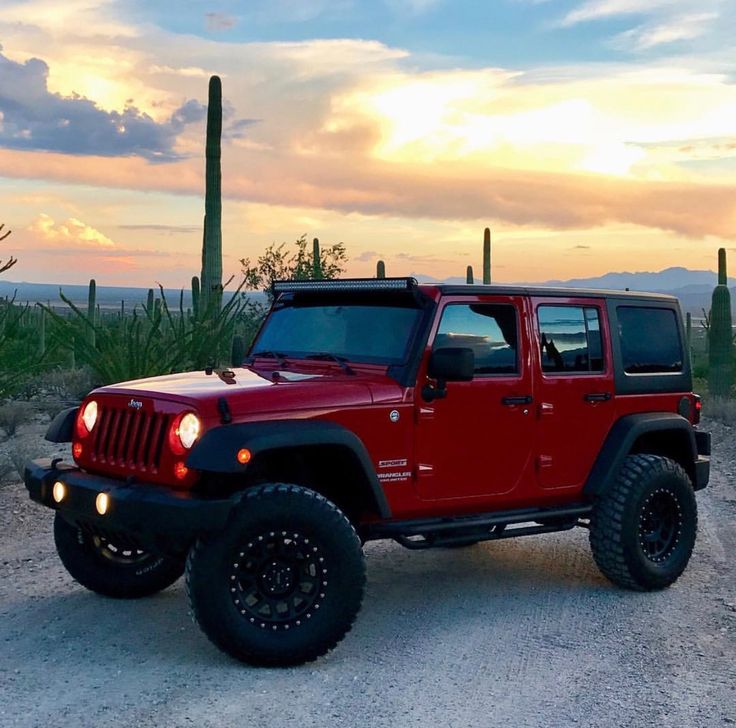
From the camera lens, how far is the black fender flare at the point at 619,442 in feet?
23.6

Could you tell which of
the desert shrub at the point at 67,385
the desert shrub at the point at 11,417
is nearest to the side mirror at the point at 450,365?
the desert shrub at the point at 11,417

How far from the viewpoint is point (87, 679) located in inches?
215

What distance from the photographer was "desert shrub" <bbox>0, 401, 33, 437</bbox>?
48.7 feet

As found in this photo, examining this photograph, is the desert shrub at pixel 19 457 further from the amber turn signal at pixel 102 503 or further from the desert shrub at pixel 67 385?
the amber turn signal at pixel 102 503

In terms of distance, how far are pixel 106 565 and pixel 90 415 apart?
114 centimetres

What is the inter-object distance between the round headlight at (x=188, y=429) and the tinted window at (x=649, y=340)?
3.29 metres

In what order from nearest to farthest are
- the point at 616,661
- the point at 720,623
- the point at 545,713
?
1. the point at 545,713
2. the point at 616,661
3. the point at 720,623

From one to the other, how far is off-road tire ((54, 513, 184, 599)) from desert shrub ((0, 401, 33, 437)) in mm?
8269

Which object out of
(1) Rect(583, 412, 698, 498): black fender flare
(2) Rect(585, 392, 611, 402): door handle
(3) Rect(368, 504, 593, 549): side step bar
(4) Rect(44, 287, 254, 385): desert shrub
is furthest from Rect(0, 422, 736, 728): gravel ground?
(4) Rect(44, 287, 254, 385): desert shrub

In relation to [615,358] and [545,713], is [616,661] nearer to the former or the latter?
[545,713]

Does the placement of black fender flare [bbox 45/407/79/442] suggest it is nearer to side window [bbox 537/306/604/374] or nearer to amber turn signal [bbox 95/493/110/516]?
amber turn signal [bbox 95/493/110/516]

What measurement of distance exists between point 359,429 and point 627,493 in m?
2.22

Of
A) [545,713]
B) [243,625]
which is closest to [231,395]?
[243,625]

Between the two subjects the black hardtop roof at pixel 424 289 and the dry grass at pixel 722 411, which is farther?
the dry grass at pixel 722 411
